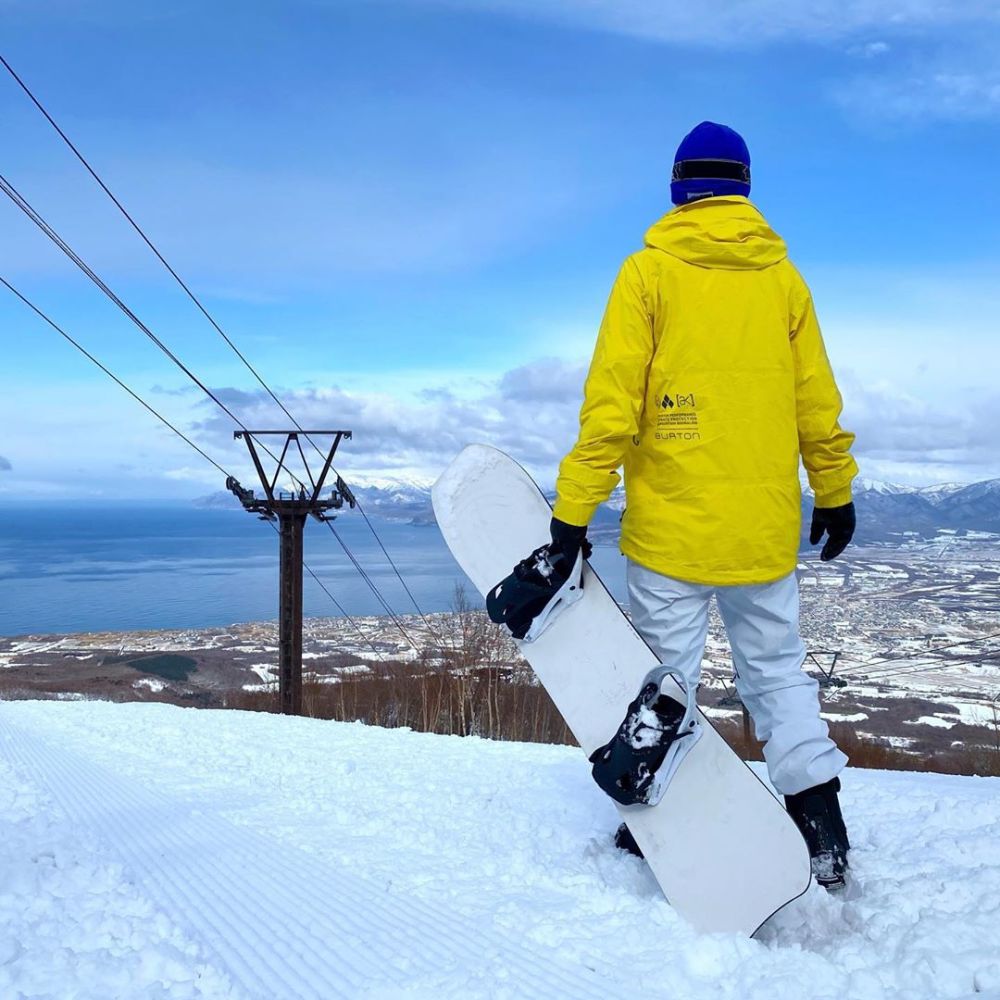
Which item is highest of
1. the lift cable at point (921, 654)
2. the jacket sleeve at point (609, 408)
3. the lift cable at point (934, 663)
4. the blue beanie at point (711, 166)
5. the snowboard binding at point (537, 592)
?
the blue beanie at point (711, 166)

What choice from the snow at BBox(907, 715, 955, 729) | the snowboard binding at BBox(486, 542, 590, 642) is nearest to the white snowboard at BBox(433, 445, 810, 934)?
the snowboard binding at BBox(486, 542, 590, 642)

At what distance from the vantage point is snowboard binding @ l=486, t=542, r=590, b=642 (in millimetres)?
2494

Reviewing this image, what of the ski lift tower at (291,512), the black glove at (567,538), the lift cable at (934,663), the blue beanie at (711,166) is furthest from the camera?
the lift cable at (934,663)

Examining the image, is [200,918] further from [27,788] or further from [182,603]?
[182,603]

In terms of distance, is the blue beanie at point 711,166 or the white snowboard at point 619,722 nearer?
the white snowboard at point 619,722

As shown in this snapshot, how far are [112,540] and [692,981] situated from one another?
218175 mm

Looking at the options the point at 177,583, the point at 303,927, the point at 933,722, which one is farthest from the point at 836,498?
the point at 177,583

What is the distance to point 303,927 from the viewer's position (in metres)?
2.12

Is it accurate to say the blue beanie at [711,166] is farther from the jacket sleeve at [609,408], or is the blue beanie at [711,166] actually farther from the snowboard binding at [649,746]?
the snowboard binding at [649,746]

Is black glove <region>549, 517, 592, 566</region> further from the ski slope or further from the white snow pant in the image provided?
the ski slope

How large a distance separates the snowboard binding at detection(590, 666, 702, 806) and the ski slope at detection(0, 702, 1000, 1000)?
0.25 metres

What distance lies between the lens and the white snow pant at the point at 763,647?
242cm

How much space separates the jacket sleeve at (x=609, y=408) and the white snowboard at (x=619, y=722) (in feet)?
1.17

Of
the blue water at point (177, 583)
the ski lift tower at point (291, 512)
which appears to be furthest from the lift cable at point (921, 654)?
the ski lift tower at point (291, 512)
